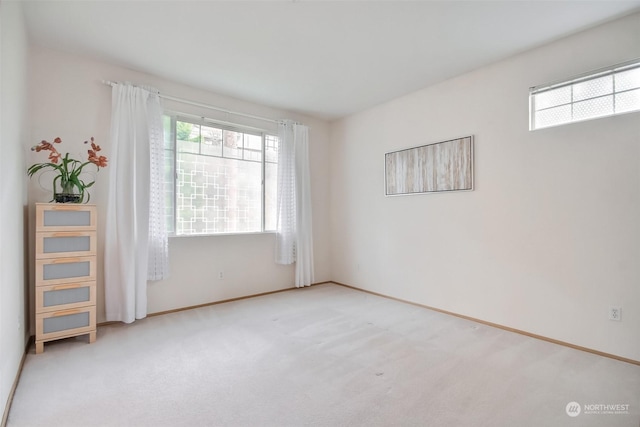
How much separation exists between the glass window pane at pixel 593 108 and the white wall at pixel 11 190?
14.2 feet

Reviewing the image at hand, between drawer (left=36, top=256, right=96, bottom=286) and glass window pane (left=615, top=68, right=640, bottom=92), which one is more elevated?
glass window pane (left=615, top=68, right=640, bottom=92)

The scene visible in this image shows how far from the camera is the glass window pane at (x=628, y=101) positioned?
251 centimetres

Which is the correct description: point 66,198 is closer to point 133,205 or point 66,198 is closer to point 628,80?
point 133,205

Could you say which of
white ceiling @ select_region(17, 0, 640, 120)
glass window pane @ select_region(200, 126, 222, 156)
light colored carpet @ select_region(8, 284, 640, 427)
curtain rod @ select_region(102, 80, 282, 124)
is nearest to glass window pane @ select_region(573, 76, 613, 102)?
white ceiling @ select_region(17, 0, 640, 120)

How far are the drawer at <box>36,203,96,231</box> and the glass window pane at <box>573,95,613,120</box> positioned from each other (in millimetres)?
4540

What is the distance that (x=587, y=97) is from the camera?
275cm

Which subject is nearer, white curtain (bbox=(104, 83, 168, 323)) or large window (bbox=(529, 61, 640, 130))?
A: large window (bbox=(529, 61, 640, 130))

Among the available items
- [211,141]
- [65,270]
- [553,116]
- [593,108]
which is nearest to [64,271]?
[65,270]

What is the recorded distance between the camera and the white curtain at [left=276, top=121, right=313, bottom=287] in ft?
15.5

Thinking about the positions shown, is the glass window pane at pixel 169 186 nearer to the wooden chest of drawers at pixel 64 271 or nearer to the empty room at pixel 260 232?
the empty room at pixel 260 232

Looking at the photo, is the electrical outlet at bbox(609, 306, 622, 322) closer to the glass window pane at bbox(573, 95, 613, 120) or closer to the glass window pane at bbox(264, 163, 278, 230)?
the glass window pane at bbox(573, 95, 613, 120)

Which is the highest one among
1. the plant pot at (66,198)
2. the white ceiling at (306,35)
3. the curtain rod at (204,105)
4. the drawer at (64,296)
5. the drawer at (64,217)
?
the white ceiling at (306,35)

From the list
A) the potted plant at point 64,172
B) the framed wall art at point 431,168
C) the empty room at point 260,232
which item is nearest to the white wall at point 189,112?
the empty room at point 260,232

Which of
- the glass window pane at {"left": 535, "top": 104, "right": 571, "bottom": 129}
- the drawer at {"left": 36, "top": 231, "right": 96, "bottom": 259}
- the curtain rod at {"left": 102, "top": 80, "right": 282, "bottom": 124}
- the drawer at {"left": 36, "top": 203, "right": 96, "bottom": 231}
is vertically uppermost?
the curtain rod at {"left": 102, "top": 80, "right": 282, "bottom": 124}
